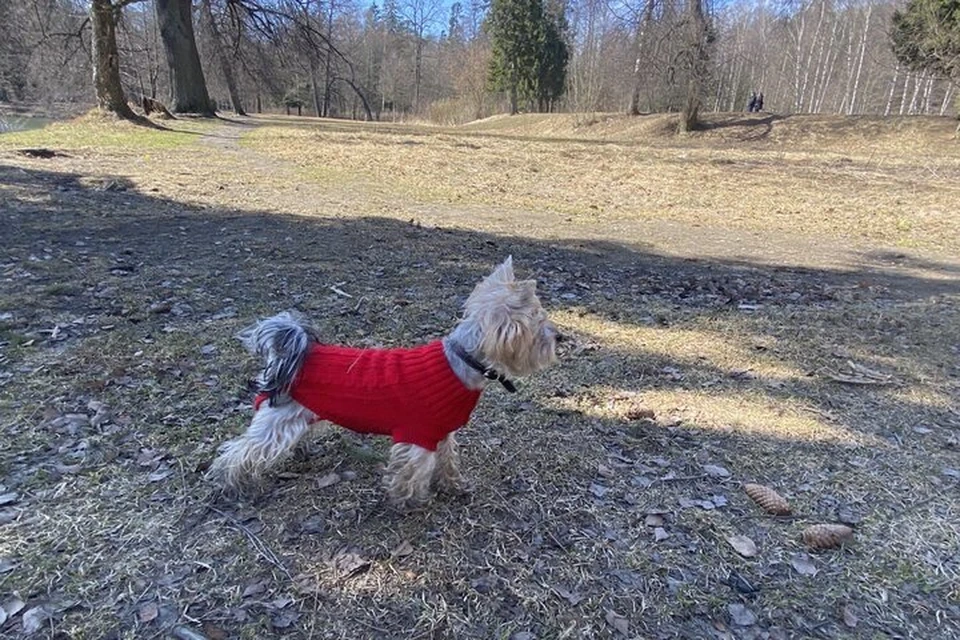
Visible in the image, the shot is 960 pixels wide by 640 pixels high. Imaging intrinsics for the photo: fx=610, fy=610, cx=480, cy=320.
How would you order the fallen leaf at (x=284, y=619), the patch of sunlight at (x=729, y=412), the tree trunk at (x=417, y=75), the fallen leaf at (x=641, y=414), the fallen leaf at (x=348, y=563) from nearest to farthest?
the fallen leaf at (x=284, y=619) → the fallen leaf at (x=348, y=563) → the patch of sunlight at (x=729, y=412) → the fallen leaf at (x=641, y=414) → the tree trunk at (x=417, y=75)

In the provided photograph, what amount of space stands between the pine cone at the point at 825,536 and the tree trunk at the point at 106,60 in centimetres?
2380

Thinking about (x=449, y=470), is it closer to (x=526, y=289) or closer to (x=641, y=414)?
(x=526, y=289)

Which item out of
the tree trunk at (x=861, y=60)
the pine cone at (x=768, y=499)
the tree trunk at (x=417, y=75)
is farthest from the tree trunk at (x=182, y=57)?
the tree trunk at (x=417, y=75)

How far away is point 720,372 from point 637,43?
93.3 feet

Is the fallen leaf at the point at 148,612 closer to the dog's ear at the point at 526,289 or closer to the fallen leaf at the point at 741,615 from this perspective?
the dog's ear at the point at 526,289

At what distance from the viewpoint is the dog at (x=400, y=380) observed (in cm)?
279

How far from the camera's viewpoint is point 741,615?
103 inches

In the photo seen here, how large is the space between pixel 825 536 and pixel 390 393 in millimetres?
2242

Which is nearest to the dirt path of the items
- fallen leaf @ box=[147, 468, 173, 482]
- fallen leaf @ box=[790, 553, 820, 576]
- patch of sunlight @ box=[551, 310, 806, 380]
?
patch of sunlight @ box=[551, 310, 806, 380]

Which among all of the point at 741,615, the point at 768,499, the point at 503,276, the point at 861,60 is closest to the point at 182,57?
the point at 503,276

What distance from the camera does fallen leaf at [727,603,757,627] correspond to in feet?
8.45

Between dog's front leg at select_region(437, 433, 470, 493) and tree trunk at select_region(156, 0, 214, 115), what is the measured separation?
30911 millimetres

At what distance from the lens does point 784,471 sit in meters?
3.58

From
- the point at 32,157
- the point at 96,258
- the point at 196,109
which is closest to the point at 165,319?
the point at 96,258
